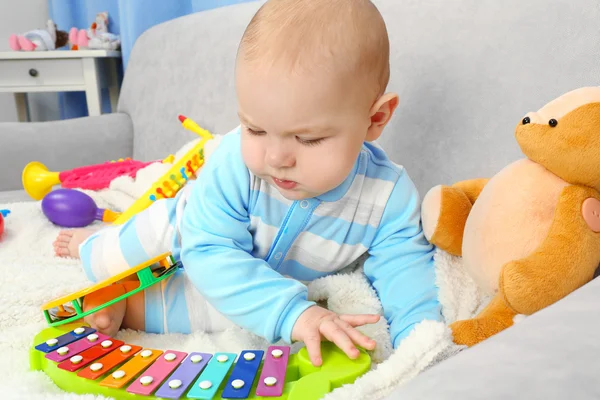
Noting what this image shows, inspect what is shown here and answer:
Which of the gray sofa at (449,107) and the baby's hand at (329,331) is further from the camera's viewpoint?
the baby's hand at (329,331)

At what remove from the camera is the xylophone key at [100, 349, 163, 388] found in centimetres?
61

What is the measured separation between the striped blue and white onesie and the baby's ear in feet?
0.30

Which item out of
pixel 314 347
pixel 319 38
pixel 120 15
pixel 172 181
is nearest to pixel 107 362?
pixel 314 347

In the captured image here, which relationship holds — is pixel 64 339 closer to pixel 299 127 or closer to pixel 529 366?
pixel 299 127

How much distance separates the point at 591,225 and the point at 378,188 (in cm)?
31

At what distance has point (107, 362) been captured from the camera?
652 mm

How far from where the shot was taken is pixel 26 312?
33.1 inches

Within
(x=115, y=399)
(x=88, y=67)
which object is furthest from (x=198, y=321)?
(x=88, y=67)

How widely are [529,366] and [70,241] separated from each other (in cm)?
96

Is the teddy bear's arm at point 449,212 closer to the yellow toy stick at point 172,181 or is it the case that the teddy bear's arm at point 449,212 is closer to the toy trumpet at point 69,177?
the yellow toy stick at point 172,181

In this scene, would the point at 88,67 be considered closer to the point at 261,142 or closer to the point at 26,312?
the point at 26,312

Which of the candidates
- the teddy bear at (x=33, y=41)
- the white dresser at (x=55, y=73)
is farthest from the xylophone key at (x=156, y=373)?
the teddy bear at (x=33, y=41)

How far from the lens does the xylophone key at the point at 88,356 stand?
2.11 feet

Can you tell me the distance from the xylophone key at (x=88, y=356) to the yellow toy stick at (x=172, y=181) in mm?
531
